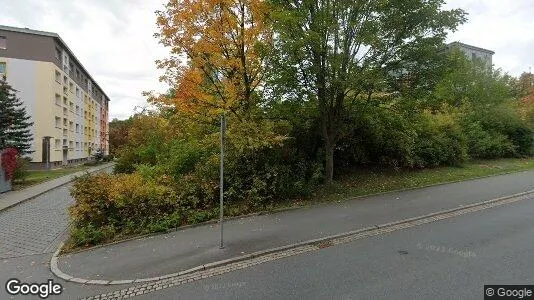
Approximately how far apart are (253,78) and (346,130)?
169 inches

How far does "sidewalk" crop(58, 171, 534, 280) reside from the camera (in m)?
6.10

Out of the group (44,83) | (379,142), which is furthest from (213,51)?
(44,83)

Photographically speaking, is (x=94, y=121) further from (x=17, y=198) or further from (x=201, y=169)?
(x=201, y=169)

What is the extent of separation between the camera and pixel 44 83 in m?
33.5

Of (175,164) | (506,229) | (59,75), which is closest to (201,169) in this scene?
(175,164)

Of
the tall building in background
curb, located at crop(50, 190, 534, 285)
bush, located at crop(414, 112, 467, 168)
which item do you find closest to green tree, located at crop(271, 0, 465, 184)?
curb, located at crop(50, 190, 534, 285)

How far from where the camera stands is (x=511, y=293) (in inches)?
173

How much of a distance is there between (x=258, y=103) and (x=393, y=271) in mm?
8019

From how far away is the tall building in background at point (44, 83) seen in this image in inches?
1260

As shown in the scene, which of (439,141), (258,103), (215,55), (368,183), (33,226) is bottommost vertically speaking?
(33,226)

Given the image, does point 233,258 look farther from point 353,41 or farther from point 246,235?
point 353,41

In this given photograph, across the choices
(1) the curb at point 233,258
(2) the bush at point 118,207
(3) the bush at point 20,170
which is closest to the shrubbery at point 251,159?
(2) the bush at point 118,207

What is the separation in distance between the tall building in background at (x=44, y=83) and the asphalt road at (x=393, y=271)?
31852mm

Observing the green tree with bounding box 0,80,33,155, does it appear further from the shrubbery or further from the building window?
the shrubbery
